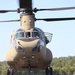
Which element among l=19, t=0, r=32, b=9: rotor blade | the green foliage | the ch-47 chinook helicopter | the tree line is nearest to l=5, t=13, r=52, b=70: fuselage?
the ch-47 chinook helicopter

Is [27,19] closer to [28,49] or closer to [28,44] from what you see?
[28,44]

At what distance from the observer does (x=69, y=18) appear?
751 inches

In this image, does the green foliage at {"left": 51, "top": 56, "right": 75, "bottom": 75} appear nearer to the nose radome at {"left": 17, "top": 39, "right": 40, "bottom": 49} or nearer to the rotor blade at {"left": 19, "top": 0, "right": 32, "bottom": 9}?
the rotor blade at {"left": 19, "top": 0, "right": 32, "bottom": 9}

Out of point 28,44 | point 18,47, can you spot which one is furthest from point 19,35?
point 28,44

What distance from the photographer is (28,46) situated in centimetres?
1716

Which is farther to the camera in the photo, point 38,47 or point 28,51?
point 38,47

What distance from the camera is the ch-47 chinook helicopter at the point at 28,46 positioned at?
17391 mm

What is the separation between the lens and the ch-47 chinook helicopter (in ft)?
57.1

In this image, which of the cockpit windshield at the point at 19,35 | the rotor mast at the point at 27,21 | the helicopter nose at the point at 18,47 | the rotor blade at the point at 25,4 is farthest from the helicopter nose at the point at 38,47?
the rotor blade at the point at 25,4

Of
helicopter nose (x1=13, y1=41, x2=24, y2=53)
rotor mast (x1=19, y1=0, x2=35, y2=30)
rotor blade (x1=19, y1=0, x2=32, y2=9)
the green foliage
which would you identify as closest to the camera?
helicopter nose (x1=13, y1=41, x2=24, y2=53)

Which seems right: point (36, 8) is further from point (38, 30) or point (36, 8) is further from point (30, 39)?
point (30, 39)

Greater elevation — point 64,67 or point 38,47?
point 38,47

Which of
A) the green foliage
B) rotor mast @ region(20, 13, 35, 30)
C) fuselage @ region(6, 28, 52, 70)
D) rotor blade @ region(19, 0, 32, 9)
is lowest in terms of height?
the green foliage

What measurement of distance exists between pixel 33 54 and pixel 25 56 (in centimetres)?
44
